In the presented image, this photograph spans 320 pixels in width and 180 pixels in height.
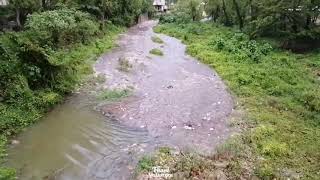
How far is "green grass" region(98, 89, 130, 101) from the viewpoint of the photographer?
58.3 ft

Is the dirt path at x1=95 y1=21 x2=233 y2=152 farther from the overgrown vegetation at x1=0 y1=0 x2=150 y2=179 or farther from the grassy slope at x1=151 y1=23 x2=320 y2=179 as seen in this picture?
the overgrown vegetation at x1=0 y1=0 x2=150 y2=179

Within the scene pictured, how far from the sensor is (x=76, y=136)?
45.7 ft

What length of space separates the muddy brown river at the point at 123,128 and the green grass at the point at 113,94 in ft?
1.31

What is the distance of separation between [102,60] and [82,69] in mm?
4113

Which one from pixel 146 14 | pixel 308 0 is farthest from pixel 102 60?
pixel 146 14

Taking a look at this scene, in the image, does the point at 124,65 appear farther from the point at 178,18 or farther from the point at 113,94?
the point at 178,18

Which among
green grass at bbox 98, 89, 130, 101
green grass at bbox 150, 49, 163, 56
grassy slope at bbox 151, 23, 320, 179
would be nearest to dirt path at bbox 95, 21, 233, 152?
green grass at bbox 98, 89, 130, 101

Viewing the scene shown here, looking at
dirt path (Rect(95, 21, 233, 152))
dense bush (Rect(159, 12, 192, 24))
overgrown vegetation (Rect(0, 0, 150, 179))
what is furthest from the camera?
dense bush (Rect(159, 12, 192, 24))

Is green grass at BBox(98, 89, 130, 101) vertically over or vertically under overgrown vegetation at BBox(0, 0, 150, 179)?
under

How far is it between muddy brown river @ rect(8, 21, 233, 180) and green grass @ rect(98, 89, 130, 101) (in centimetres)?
40

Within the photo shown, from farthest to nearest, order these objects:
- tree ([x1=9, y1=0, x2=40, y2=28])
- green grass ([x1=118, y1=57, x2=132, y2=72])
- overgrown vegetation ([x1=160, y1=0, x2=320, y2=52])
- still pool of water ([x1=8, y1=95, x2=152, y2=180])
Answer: overgrown vegetation ([x1=160, y1=0, x2=320, y2=52])
tree ([x1=9, y1=0, x2=40, y2=28])
green grass ([x1=118, y1=57, x2=132, y2=72])
still pool of water ([x1=8, y1=95, x2=152, y2=180])

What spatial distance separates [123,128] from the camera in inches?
571

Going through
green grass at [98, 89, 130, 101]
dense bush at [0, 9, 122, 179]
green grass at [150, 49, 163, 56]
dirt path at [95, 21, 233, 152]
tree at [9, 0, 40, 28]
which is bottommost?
dirt path at [95, 21, 233, 152]

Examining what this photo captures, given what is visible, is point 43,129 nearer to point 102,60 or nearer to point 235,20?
point 102,60
